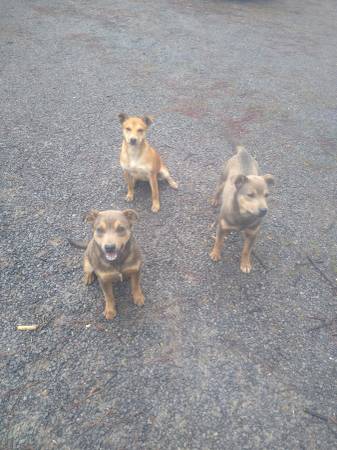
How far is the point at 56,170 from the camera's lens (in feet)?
21.4

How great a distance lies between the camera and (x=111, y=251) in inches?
140

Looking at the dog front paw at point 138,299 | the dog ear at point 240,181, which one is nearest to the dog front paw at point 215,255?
the dog ear at point 240,181

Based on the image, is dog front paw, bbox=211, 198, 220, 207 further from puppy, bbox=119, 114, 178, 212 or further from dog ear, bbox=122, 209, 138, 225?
dog ear, bbox=122, 209, 138, 225

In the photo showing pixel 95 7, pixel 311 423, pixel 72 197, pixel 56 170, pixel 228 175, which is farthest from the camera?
pixel 95 7

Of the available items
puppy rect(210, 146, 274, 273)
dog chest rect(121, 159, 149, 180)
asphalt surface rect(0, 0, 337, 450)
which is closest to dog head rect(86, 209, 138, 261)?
asphalt surface rect(0, 0, 337, 450)

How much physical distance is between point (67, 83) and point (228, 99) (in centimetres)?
445

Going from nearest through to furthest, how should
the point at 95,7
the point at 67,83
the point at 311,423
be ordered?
the point at 311,423 → the point at 67,83 → the point at 95,7

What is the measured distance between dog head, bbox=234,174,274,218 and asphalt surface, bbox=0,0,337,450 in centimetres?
106

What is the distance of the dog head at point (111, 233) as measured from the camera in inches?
141

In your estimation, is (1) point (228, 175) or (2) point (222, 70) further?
(2) point (222, 70)

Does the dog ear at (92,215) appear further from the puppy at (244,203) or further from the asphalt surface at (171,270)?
the puppy at (244,203)

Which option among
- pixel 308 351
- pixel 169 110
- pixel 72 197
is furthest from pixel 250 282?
pixel 169 110

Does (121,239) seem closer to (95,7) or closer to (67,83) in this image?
(67,83)

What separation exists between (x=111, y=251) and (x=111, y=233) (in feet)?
0.68
